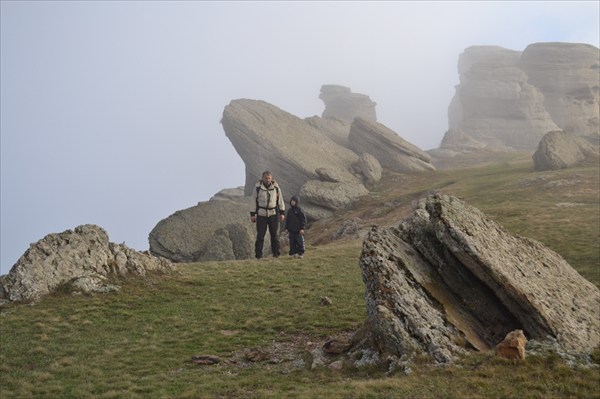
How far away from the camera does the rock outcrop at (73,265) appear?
24.7 meters

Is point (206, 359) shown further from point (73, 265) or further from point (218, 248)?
point (218, 248)

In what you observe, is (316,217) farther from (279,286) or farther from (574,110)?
(574,110)

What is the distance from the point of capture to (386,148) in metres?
83.9

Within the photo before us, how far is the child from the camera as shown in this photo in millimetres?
31719

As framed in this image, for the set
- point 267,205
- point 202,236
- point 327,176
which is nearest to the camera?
point 267,205

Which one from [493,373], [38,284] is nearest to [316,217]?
[38,284]

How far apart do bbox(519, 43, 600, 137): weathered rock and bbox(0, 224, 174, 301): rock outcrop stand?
419 ft

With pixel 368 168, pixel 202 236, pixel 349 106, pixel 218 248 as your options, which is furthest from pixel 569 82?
pixel 218 248

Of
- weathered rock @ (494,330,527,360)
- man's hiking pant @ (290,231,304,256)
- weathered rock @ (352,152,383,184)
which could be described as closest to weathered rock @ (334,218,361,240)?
man's hiking pant @ (290,231,304,256)

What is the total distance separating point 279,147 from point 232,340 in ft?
186

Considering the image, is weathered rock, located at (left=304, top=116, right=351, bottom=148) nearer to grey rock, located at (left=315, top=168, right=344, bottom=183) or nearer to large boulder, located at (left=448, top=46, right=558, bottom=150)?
grey rock, located at (left=315, top=168, right=344, bottom=183)

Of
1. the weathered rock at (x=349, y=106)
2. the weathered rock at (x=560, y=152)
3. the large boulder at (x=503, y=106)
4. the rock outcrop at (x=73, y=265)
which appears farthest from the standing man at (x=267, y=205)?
the weathered rock at (x=349, y=106)

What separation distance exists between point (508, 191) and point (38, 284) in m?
49.6

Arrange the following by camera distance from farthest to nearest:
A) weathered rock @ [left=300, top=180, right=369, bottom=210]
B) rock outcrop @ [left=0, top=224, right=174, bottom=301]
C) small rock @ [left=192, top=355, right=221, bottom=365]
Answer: weathered rock @ [left=300, top=180, right=369, bottom=210], rock outcrop @ [left=0, top=224, right=174, bottom=301], small rock @ [left=192, top=355, right=221, bottom=365]
